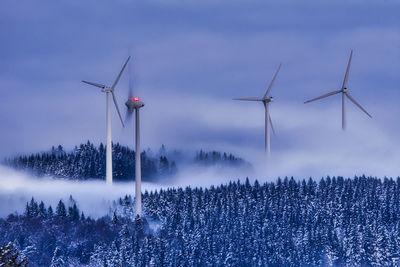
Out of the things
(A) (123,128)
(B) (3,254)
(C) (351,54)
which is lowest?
(B) (3,254)

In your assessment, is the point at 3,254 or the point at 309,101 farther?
the point at 309,101

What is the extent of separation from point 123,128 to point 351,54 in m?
52.6

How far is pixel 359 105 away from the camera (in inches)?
7633

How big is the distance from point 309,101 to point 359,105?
1172cm

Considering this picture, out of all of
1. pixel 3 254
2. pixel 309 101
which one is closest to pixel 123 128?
pixel 309 101

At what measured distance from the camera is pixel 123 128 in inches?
7746

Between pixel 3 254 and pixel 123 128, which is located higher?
pixel 123 128

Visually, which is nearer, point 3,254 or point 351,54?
point 3,254

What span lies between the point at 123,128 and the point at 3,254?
13327 centimetres

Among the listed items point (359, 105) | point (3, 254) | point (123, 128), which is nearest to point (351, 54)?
point (359, 105)

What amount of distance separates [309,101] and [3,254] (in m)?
142

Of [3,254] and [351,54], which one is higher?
[351,54]

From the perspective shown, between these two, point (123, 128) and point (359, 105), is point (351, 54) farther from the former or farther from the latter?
point (123, 128)

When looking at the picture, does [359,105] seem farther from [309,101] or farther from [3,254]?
[3,254]
